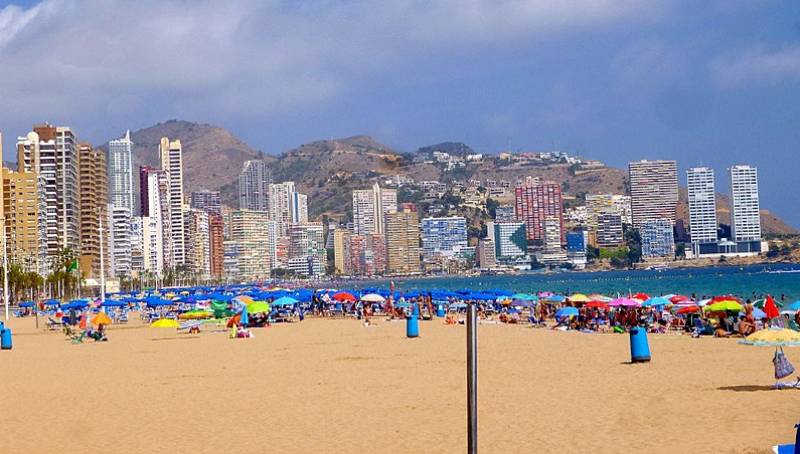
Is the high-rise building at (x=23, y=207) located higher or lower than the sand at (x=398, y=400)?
higher

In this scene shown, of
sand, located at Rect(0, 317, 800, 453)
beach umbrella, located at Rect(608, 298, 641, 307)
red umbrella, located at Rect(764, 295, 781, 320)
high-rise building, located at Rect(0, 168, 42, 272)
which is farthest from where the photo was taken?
high-rise building, located at Rect(0, 168, 42, 272)

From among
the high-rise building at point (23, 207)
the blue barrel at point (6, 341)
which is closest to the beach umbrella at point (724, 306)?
the blue barrel at point (6, 341)

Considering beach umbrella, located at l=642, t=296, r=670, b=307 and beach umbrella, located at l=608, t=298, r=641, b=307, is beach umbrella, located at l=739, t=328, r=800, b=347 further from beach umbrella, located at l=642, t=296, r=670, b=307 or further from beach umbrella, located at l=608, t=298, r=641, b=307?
beach umbrella, located at l=608, t=298, r=641, b=307

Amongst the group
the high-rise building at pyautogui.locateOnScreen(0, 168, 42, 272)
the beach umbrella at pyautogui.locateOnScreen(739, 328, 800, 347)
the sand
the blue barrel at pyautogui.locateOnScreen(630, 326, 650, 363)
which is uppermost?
the high-rise building at pyautogui.locateOnScreen(0, 168, 42, 272)

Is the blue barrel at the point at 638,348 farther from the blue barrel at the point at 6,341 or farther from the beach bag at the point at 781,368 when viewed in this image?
the blue barrel at the point at 6,341

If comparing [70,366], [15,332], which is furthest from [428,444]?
[15,332]

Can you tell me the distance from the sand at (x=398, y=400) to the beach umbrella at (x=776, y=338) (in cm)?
72

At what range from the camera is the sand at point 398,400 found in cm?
1262

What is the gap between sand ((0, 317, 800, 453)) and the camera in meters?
12.6

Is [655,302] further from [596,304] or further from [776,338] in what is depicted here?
[776,338]

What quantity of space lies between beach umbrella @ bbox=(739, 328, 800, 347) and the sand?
723 mm

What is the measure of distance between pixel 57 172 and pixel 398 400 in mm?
146520

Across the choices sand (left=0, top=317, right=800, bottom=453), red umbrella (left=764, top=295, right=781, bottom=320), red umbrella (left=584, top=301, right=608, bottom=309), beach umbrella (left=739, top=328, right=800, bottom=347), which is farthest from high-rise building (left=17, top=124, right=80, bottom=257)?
beach umbrella (left=739, top=328, right=800, bottom=347)

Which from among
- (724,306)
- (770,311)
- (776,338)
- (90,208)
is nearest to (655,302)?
(724,306)
